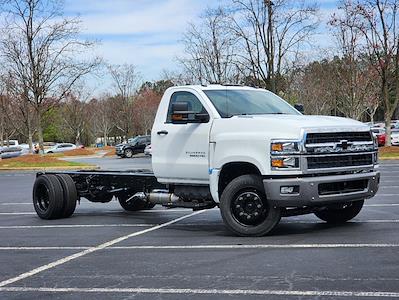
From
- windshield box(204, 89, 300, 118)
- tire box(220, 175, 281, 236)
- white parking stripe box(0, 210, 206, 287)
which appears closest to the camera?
white parking stripe box(0, 210, 206, 287)

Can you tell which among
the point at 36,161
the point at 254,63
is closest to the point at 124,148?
the point at 36,161

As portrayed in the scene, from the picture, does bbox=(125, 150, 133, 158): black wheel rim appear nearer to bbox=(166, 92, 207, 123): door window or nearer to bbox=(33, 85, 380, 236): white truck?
bbox=(33, 85, 380, 236): white truck

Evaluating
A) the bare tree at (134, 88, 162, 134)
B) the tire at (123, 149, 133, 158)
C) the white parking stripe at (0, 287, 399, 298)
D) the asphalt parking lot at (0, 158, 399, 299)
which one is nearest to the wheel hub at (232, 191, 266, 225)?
the asphalt parking lot at (0, 158, 399, 299)

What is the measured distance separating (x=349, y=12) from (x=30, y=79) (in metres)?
17.6

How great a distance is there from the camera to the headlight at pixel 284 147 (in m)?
7.85

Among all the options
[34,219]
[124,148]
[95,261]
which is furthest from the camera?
[124,148]

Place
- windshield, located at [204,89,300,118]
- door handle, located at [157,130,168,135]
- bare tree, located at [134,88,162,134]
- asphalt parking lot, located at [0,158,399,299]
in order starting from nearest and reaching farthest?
asphalt parking lot, located at [0,158,399,299]
windshield, located at [204,89,300,118]
door handle, located at [157,130,168,135]
bare tree, located at [134,88,162,134]

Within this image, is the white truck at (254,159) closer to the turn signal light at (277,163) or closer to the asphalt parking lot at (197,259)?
the turn signal light at (277,163)

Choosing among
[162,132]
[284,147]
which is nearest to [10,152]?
[162,132]

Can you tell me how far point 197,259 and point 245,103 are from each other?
10.2 feet

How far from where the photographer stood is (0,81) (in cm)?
4112

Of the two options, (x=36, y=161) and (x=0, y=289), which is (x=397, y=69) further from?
(x=0, y=289)

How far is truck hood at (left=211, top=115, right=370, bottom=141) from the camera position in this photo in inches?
312

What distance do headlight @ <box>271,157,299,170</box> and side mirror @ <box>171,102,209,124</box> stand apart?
1448mm
